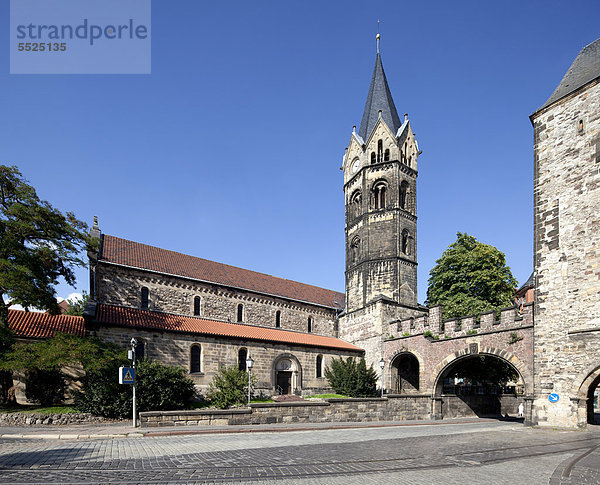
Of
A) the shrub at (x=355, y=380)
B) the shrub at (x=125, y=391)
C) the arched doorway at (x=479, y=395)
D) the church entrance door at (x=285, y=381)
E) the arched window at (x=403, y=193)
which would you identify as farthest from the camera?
the arched window at (x=403, y=193)

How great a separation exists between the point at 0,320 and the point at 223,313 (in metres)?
15.4

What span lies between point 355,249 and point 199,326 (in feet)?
53.7

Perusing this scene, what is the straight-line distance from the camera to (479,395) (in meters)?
28.9

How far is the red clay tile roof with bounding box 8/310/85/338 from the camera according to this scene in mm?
22797

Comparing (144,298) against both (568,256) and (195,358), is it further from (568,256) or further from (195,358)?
(568,256)

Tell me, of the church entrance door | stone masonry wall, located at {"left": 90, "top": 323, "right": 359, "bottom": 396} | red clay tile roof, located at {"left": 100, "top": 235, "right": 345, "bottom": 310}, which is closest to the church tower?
red clay tile roof, located at {"left": 100, "top": 235, "right": 345, "bottom": 310}

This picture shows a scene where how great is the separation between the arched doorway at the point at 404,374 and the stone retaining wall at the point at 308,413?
5.56m

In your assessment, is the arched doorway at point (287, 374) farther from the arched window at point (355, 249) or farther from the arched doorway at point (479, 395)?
the arched window at point (355, 249)

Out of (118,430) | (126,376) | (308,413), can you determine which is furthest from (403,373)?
(118,430)

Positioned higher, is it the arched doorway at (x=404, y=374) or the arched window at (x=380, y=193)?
the arched window at (x=380, y=193)

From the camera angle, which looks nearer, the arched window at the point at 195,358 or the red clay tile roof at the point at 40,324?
the red clay tile roof at the point at 40,324

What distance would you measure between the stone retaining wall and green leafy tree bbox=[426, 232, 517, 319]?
971 cm

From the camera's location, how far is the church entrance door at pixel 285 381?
3080 centimetres

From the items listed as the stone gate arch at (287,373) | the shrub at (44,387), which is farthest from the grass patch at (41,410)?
the stone gate arch at (287,373)
